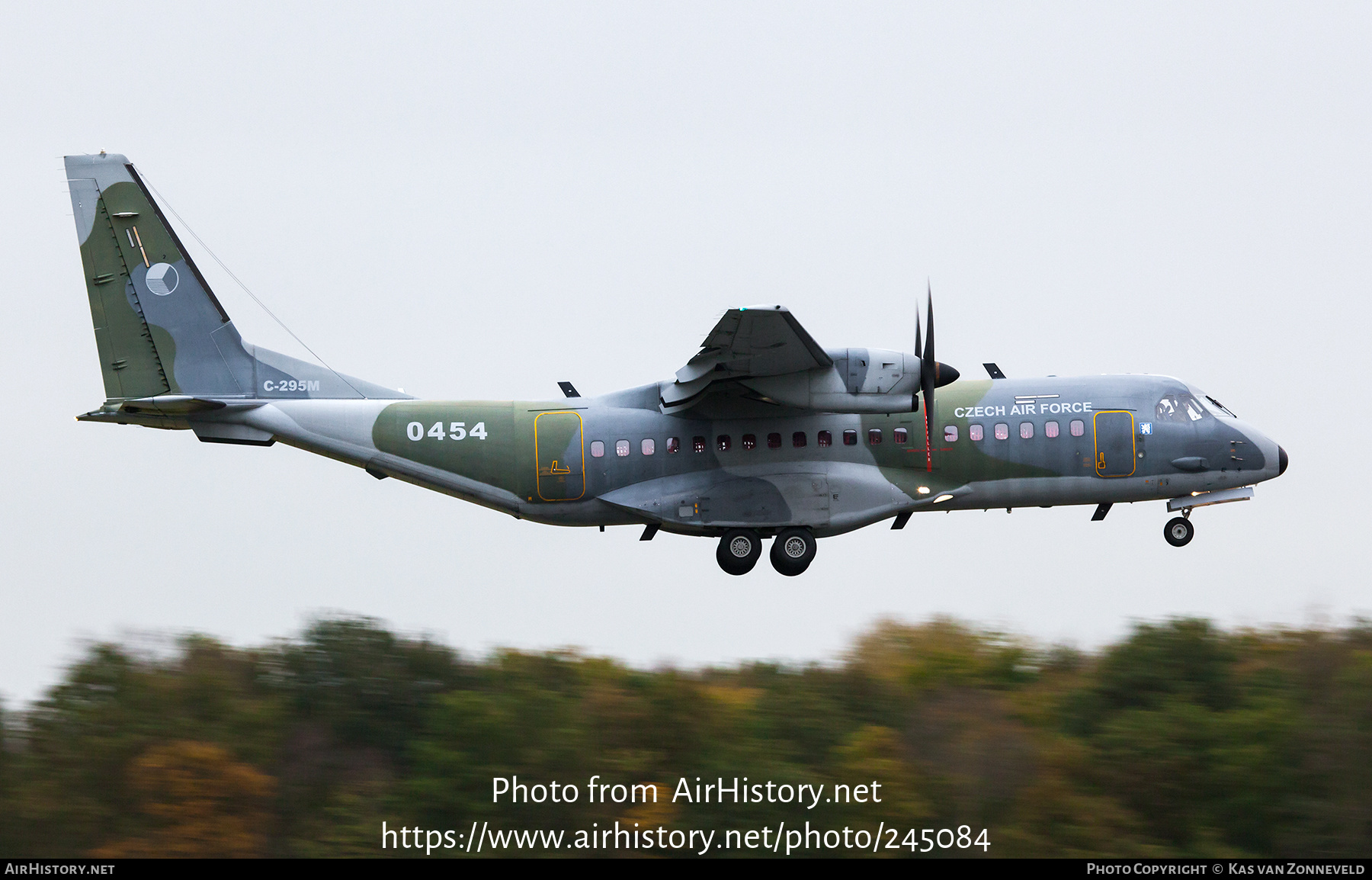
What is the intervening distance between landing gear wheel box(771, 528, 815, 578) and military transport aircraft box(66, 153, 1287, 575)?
0.09ft

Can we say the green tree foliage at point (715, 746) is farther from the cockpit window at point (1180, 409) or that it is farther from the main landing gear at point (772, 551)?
the cockpit window at point (1180, 409)

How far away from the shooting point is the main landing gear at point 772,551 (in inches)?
1005

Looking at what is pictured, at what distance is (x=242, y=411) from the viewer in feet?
84.6

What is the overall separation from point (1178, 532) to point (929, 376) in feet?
20.7

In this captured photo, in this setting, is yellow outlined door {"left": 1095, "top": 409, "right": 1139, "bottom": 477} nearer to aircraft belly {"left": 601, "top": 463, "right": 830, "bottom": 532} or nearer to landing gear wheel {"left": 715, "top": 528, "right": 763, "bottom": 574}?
aircraft belly {"left": 601, "top": 463, "right": 830, "bottom": 532}

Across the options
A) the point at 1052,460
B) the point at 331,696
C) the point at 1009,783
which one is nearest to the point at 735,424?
the point at 1052,460

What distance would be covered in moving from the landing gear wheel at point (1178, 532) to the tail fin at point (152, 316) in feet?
48.5

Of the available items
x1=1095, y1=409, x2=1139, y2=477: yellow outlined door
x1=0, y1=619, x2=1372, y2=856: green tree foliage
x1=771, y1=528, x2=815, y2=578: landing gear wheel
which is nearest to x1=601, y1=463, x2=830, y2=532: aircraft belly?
x1=771, y1=528, x2=815, y2=578: landing gear wheel

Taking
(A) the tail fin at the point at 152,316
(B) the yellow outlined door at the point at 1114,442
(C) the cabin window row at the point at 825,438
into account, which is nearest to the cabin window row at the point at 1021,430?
(C) the cabin window row at the point at 825,438

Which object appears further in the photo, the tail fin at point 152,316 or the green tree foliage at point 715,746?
the tail fin at point 152,316

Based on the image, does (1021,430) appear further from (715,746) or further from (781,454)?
(715,746)

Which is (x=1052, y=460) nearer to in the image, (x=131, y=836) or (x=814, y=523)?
(x=814, y=523)

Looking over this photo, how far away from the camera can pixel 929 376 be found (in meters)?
24.2

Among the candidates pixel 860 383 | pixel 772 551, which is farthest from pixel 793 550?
pixel 860 383
